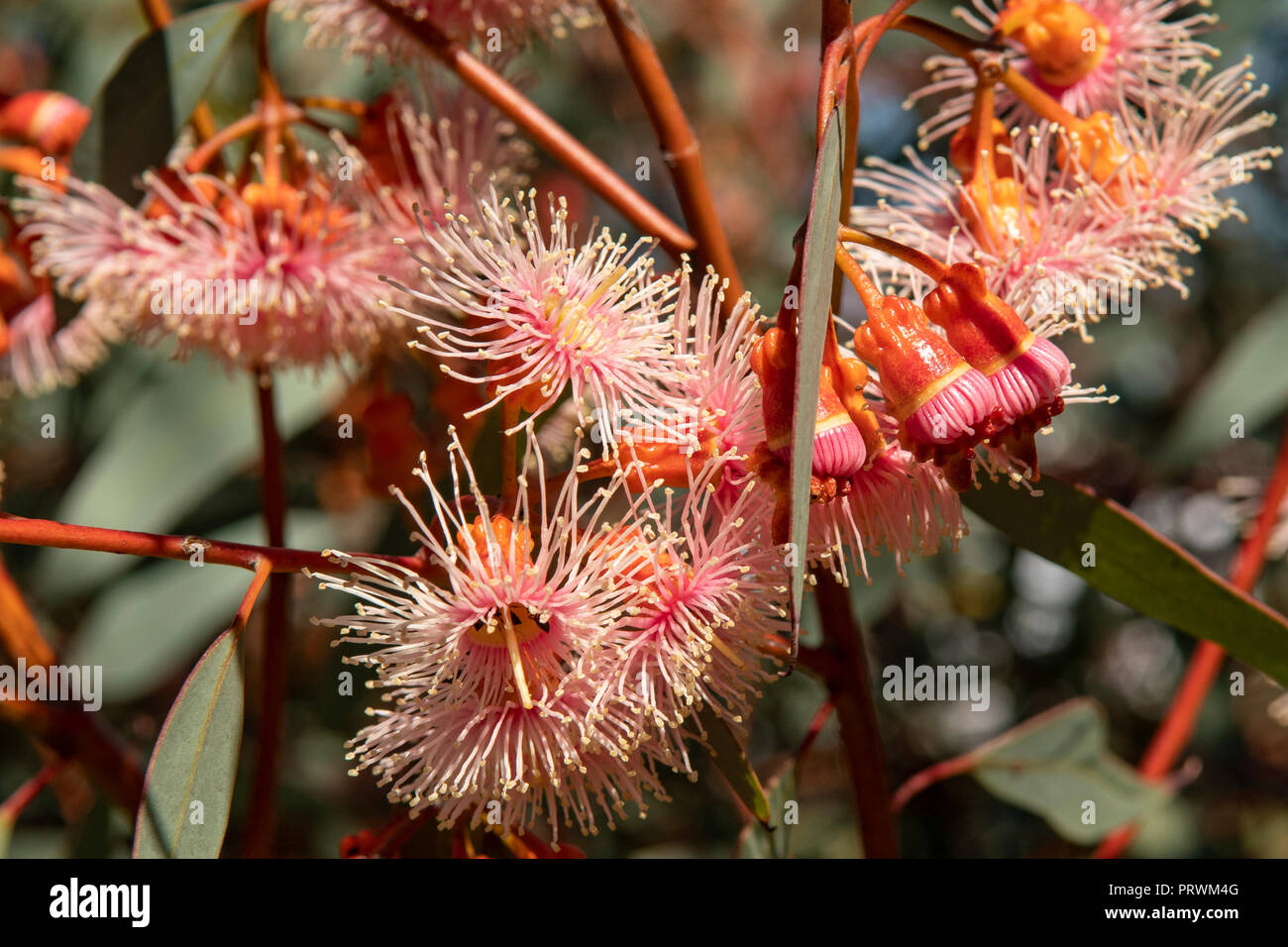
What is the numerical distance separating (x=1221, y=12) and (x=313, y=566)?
5.37 feet

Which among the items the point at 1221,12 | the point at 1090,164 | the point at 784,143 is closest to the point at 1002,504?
the point at 1090,164

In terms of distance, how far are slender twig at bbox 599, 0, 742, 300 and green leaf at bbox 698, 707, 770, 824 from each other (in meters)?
0.33

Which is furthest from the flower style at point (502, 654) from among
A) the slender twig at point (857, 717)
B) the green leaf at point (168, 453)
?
the green leaf at point (168, 453)

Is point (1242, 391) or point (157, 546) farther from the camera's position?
Answer: point (1242, 391)

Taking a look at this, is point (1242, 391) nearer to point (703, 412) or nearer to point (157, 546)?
point (703, 412)

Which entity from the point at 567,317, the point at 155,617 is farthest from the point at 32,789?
the point at 567,317

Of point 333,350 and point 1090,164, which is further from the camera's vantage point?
point 333,350

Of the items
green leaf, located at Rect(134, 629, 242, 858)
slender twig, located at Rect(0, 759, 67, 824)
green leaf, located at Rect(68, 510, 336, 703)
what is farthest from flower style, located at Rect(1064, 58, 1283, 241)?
green leaf, located at Rect(68, 510, 336, 703)

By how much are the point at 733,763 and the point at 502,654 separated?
0.19m

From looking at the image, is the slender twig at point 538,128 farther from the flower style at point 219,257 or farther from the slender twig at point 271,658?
the slender twig at point 271,658

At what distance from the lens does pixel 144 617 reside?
68.5 inches

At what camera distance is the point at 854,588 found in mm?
1637

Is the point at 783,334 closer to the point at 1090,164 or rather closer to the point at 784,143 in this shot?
the point at 1090,164
